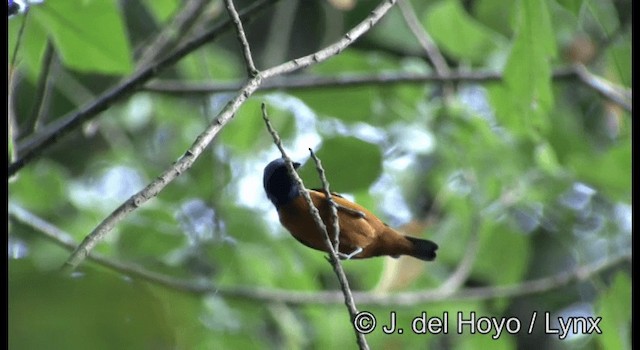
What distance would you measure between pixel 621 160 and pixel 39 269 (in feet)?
4.11

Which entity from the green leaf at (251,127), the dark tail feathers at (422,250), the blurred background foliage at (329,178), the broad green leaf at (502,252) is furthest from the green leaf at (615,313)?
the dark tail feathers at (422,250)

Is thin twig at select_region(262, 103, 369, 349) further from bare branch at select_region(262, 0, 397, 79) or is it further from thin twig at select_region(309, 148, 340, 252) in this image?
bare branch at select_region(262, 0, 397, 79)

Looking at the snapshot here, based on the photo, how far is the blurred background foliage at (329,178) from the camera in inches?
28.8

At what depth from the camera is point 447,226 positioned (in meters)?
1.31

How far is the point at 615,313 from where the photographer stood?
4.22 ft

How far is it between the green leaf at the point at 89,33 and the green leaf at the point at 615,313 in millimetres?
811

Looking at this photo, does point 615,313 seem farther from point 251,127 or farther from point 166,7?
point 166,7

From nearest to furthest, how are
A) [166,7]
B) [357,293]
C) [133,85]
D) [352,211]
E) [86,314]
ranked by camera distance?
1. [86,314]
2. [352,211]
3. [133,85]
4. [357,293]
5. [166,7]

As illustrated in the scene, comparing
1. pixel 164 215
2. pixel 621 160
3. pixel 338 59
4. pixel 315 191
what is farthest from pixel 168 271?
pixel 315 191

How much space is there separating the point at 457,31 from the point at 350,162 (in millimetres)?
1137

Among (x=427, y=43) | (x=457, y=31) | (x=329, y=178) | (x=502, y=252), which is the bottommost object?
(x=329, y=178)

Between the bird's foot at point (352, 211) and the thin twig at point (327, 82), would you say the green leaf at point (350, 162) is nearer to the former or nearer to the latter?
the bird's foot at point (352, 211)

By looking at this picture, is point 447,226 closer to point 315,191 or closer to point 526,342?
point 526,342

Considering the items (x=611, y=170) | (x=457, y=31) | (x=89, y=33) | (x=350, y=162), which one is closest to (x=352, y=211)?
(x=350, y=162)
